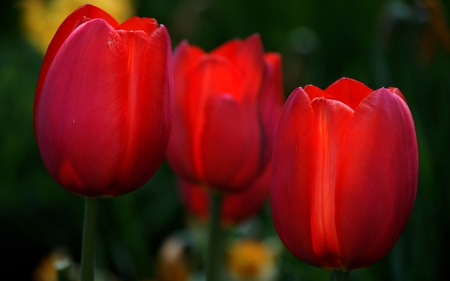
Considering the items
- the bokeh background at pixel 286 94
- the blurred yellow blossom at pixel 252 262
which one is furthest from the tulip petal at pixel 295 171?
the blurred yellow blossom at pixel 252 262

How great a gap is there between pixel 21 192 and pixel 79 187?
3.05 feet

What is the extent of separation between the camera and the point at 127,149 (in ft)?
1.46

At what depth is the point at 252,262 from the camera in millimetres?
958

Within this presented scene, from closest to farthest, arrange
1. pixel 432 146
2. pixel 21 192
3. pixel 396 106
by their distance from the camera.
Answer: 1. pixel 396 106
2. pixel 432 146
3. pixel 21 192

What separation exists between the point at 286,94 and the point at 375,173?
0.94 metres

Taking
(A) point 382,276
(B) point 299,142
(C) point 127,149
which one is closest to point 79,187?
(C) point 127,149

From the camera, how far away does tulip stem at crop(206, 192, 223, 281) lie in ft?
1.94

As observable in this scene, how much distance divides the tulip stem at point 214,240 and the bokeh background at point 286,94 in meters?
0.26

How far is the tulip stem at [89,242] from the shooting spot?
451 mm

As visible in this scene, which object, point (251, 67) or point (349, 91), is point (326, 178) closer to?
point (349, 91)

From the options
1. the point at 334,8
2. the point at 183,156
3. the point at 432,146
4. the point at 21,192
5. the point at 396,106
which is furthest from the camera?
the point at 334,8

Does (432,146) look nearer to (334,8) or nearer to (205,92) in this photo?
(205,92)

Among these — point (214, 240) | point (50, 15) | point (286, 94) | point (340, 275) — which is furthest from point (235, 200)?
point (50, 15)

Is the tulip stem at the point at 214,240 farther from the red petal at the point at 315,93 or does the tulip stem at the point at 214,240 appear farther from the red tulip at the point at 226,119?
the red petal at the point at 315,93
